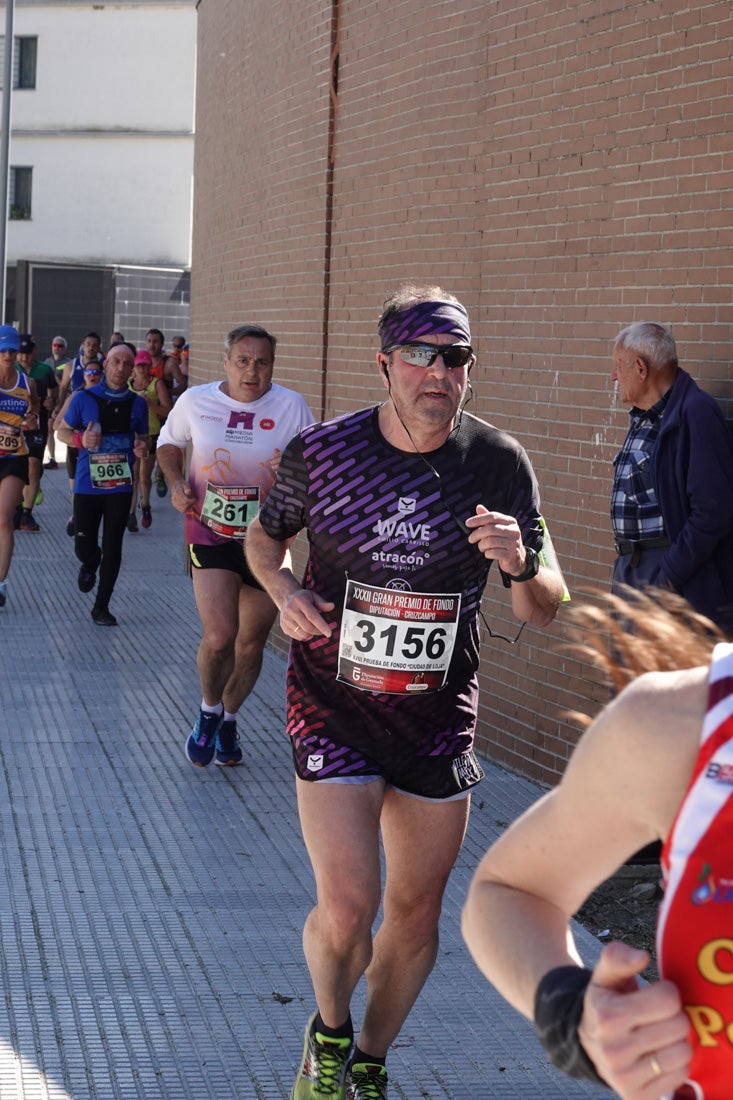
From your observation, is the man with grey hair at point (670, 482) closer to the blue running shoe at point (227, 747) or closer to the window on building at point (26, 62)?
the blue running shoe at point (227, 747)

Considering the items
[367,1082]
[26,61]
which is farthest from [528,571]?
[26,61]

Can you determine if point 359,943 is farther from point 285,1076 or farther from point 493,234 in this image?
point 493,234

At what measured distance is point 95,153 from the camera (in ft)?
131

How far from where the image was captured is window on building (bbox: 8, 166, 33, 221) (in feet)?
132

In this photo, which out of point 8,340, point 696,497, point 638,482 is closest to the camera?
point 696,497

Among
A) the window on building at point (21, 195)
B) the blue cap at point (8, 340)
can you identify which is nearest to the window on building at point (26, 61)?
the window on building at point (21, 195)

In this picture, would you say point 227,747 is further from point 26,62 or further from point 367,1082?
point 26,62

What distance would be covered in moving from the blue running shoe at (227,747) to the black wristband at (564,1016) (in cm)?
610

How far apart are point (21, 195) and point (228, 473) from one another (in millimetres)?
34806

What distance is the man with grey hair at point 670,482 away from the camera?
5.76 m

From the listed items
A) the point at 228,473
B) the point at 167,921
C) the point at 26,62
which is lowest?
the point at 167,921

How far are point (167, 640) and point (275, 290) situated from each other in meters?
2.69

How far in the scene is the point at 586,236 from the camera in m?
7.00

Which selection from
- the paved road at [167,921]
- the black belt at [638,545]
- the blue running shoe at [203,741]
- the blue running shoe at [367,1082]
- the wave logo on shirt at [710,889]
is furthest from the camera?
the blue running shoe at [203,741]
